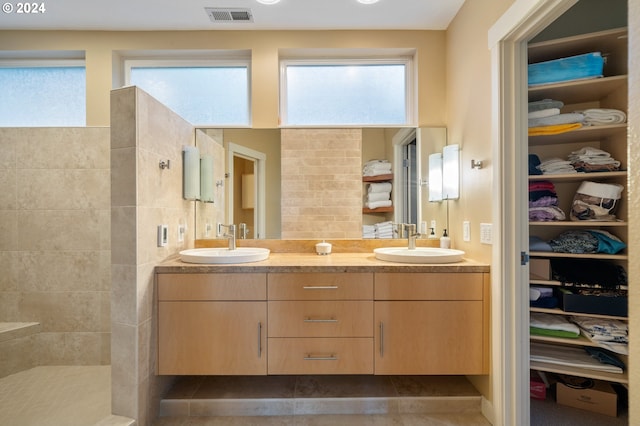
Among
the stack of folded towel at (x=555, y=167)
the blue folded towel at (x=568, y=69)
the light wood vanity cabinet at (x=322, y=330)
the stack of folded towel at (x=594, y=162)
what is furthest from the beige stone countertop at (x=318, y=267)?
the blue folded towel at (x=568, y=69)

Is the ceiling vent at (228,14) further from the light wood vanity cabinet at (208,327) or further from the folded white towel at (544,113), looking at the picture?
the folded white towel at (544,113)

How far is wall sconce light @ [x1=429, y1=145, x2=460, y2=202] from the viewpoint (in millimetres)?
2041

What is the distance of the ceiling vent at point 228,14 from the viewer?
2.06m

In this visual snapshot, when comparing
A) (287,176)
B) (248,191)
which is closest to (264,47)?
(287,176)

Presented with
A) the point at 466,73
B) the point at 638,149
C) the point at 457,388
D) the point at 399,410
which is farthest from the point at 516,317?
the point at 466,73

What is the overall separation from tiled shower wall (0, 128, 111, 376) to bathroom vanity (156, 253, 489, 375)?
0.98 meters

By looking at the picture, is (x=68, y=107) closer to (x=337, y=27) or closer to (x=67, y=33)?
(x=67, y=33)

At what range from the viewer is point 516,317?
154 cm

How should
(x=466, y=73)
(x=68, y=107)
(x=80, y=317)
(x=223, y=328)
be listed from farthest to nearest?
(x=68, y=107) → (x=80, y=317) → (x=466, y=73) → (x=223, y=328)

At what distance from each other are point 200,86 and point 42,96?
1.23 m

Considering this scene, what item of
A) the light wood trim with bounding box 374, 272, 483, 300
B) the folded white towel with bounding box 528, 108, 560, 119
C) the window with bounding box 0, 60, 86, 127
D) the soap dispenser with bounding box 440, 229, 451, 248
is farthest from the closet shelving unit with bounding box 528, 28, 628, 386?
the window with bounding box 0, 60, 86, 127

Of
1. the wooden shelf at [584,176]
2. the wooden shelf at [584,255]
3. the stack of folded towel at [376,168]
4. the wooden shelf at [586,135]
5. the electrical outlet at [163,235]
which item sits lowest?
the wooden shelf at [584,255]

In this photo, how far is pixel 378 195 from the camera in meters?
2.26

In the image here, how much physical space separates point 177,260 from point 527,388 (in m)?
2.03
